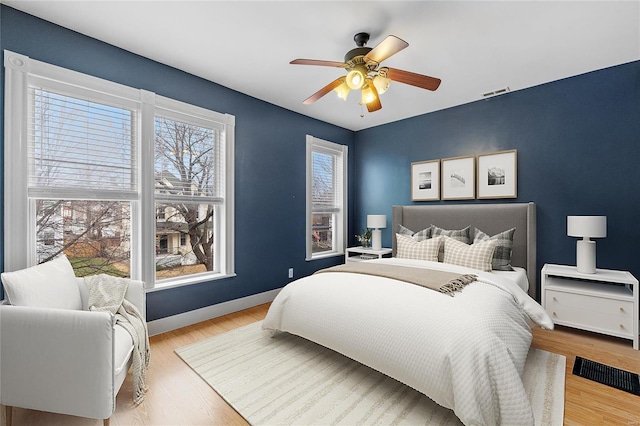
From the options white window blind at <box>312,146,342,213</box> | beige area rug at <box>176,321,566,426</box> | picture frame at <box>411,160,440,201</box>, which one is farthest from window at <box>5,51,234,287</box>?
picture frame at <box>411,160,440,201</box>

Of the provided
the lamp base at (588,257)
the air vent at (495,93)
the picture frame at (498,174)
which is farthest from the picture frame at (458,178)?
the lamp base at (588,257)

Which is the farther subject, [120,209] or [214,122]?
[214,122]

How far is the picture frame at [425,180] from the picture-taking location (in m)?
4.31

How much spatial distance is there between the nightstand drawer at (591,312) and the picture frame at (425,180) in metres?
1.85

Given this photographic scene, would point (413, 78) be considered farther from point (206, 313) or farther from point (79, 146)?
point (206, 313)

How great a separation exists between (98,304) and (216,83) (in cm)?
254

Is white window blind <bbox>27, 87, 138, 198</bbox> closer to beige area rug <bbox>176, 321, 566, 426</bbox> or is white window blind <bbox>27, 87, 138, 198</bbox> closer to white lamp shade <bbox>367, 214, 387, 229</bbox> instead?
beige area rug <bbox>176, 321, 566, 426</bbox>

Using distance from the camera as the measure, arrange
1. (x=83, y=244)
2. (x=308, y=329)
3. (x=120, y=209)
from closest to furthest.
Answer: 1. (x=308, y=329)
2. (x=83, y=244)
3. (x=120, y=209)

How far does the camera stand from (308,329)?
2.44 metres

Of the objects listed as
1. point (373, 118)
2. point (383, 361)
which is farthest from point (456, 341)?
point (373, 118)

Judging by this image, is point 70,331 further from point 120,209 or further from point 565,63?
point 565,63

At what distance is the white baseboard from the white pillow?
3.13 ft

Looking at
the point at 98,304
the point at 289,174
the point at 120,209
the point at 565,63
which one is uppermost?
the point at 565,63

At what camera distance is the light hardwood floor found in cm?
175
